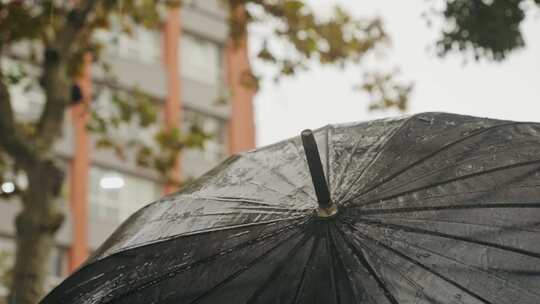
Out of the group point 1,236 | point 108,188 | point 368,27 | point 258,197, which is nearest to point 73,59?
point 368,27

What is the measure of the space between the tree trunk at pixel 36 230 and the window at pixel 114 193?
17471 millimetres

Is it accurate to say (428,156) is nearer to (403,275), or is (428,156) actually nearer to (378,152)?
(378,152)

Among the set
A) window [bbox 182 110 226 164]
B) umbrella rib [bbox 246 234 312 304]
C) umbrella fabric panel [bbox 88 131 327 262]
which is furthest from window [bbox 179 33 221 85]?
umbrella rib [bbox 246 234 312 304]

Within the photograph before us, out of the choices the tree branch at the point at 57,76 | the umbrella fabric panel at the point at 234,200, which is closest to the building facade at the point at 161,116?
the tree branch at the point at 57,76

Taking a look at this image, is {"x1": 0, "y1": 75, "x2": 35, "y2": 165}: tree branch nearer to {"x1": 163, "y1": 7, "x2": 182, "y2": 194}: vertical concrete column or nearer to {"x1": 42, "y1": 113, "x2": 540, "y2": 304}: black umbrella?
{"x1": 42, "y1": 113, "x2": 540, "y2": 304}: black umbrella

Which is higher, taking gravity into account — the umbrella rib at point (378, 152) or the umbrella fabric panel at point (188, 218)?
the umbrella rib at point (378, 152)

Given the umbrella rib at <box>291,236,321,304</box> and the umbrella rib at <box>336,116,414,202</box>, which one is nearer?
the umbrella rib at <box>291,236,321,304</box>

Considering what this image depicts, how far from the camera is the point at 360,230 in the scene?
290cm

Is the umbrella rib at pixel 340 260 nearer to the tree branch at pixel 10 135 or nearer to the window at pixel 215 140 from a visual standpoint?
the tree branch at pixel 10 135

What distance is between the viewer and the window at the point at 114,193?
26.4 meters

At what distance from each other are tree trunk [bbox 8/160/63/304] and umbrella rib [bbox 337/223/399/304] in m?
5.70

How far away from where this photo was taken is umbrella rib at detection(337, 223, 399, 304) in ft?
9.11

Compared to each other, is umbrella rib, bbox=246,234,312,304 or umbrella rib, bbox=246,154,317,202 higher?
umbrella rib, bbox=246,154,317,202

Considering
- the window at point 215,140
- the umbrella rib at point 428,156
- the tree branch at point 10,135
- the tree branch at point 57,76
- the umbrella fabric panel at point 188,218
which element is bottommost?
the umbrella fabric panel at point 188,218
